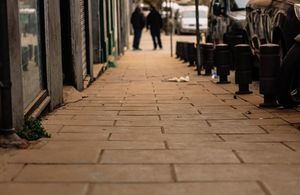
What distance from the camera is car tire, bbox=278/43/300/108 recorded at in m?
7.83

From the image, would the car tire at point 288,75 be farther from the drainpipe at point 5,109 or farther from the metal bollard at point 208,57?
the metal bollard at point 208,57

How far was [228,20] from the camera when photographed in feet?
53.4

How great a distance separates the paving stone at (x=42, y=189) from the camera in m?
4.49

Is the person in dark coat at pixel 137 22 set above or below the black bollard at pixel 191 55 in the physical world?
above

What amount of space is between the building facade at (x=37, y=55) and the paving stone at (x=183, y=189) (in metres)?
1.78

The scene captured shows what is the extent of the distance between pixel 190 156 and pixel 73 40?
227 inches

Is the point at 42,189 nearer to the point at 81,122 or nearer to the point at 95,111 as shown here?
the point at 81,122

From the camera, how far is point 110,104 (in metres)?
9.41

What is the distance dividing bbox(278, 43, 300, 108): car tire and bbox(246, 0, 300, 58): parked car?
79 cm

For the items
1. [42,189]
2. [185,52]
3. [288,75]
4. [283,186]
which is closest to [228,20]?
[185,52]

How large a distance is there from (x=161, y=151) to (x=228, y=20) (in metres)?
10.9

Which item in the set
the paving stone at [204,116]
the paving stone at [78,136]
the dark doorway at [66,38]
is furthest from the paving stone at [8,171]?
the dark doorway at [66,38]

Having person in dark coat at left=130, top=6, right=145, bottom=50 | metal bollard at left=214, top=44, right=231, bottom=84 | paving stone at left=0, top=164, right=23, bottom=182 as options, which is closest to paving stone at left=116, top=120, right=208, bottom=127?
paving stone at left=0, top=164, right=23, bottom=182

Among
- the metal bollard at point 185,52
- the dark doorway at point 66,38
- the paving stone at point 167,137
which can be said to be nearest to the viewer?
the paving stone at point 167,137
